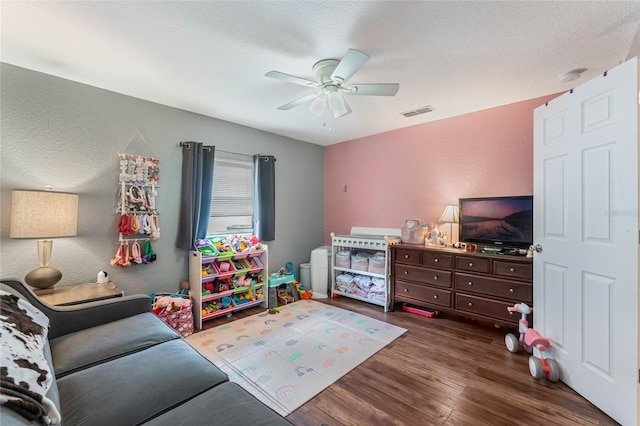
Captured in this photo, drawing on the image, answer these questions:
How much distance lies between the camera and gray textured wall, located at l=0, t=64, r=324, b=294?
7.11ft

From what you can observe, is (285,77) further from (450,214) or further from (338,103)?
(450,214)

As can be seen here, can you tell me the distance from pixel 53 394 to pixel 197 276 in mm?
2043

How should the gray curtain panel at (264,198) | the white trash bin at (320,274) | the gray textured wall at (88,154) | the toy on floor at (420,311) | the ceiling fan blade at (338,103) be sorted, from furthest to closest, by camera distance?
the white trash bin at (320,274)
the gray curtain panel at (264,198)
the toy on floor at (420,311)
the ceiling fan blade at (338,103)
the gray textured wall at (88,154)

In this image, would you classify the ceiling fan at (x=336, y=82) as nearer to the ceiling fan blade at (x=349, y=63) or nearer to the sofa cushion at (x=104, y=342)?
the ceiling fan blade at (x=349, y=63)

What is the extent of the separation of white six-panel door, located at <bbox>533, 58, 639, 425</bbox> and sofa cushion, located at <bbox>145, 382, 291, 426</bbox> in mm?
2074

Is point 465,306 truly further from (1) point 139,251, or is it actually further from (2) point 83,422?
(1) point 139,251

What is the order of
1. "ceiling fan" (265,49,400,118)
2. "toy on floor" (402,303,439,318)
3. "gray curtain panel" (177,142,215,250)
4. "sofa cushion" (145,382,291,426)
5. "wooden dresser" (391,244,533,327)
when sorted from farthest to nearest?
"toy on floor" (402,303,439,318) → "gray curtain panel" (177,142,215,250) → "wooden dresser" (391,244,533,327) → "ceiling fan" (265,49,400,118) → "sofa cushion" (145,382,291,426)

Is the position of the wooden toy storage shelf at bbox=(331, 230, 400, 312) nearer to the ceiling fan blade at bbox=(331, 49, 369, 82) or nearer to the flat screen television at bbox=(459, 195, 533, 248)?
the flat screen television at bbox=(459, 195, 533, 248)

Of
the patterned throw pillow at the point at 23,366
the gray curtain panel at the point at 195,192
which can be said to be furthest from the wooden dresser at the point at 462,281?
the patterned throw pillow at the point at 23,366

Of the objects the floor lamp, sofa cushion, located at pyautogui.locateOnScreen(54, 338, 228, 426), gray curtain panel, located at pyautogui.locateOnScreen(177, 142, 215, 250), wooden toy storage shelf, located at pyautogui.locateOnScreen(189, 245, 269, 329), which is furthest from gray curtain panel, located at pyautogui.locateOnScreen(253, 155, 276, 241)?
sofa cushion, located at pyautogui.locateOnScreen(54, 338, 228, 426)

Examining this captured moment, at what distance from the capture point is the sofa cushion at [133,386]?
1062 mm

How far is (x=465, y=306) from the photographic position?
291cm

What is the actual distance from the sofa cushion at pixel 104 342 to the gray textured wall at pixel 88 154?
3.36ft

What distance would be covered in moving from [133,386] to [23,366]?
44cm
